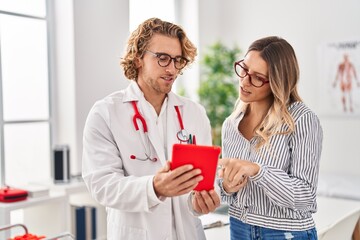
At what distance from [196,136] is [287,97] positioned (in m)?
0.36

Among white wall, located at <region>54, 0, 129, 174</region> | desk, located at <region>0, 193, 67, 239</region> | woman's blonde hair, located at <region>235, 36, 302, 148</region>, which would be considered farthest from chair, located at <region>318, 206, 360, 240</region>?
white wall, located at <region>54, 0, 129, 174</region>

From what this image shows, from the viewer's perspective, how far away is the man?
4.60 ft

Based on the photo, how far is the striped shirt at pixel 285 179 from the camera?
148 centimetres

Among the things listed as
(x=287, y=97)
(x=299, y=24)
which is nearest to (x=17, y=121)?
(x=287, y=97)

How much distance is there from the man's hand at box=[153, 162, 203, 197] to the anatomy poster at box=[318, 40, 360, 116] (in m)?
3.39

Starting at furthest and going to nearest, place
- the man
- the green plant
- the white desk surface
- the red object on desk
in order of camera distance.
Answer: the green plant < the red object on desk < the white desk surface < the man

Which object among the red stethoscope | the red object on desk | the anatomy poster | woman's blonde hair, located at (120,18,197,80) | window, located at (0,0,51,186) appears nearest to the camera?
the red stethoscope

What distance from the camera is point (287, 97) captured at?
5.26 ft

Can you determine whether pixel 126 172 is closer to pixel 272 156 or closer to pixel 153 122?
pixel 153 122

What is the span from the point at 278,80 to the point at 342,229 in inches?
49.2

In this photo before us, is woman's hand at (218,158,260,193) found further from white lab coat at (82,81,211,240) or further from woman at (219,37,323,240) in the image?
white lab coat at (82,81,211,240)

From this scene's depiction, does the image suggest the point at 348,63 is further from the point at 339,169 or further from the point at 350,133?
the point at 339,169

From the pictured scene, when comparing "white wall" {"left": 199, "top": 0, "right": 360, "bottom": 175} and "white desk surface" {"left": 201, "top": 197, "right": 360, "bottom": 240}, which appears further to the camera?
"white wall" {"left": 199, "top": 0, "right": 360, "bottom": 175}

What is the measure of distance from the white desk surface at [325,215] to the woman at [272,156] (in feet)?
1.33
